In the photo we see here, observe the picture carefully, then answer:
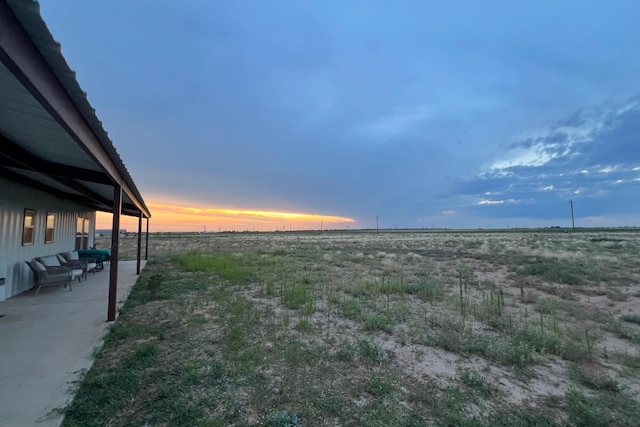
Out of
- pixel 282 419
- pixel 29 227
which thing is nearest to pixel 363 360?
pixel 282 419

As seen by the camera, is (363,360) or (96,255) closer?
(363,360)

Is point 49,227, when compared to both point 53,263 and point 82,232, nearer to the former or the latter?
point 53,263

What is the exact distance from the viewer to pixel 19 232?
746cm

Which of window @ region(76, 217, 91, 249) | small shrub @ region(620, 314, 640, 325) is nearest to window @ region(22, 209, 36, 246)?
window @ region(76, 217, 91, 249)

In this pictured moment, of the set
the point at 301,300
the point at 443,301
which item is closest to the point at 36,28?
the point at 301,300

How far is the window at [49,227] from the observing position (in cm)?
930

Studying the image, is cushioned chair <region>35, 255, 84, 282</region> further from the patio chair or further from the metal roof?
the metal roof

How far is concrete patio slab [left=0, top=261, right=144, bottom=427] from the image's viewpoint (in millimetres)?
2887

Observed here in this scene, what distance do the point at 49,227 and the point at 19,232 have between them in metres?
2.31

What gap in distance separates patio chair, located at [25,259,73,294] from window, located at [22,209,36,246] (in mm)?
591

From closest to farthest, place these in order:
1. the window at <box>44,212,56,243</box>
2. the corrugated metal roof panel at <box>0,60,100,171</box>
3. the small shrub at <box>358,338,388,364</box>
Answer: the corrugated metal roof panel at <box>0,60,100,171</box>
the small shrub at <box>358,338,388,364</box>
the window at <box>44,212,56,243</box>

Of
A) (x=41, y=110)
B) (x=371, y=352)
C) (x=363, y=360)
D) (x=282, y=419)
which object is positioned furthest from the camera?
(x=371, y=352)

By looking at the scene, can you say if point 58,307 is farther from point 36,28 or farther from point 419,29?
point 419,29

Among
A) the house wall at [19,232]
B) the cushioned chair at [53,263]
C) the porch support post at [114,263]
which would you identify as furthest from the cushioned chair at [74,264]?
the porch support post at [114,263]
